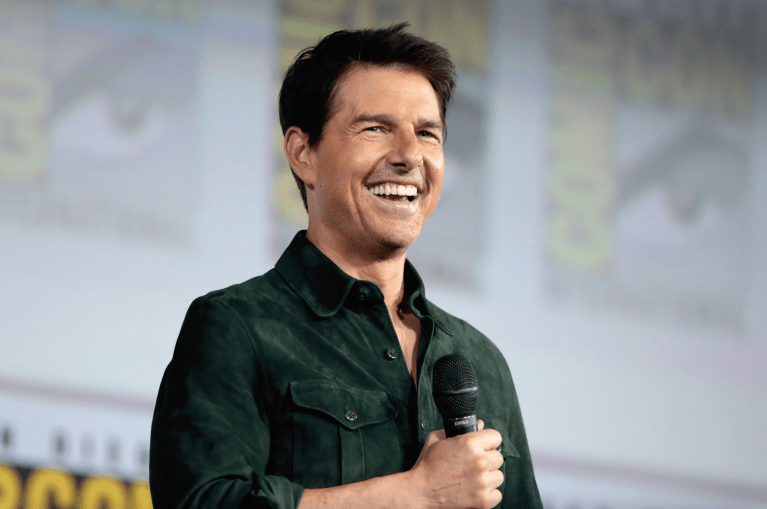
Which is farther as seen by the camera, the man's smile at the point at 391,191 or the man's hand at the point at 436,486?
the man's smile at the point at 391,191

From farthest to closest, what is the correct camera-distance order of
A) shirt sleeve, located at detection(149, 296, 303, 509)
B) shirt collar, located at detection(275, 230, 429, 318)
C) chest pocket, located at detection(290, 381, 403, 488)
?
shirt collar, located at detection(275, 230, 429, 318) < chest pocket, located at detection(290, 381, 403, 488) < shirt sleeve, located at detection(149, 296, 303, 509)

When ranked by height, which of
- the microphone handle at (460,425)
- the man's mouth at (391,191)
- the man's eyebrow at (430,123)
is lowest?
the microphone handle at (460,425)

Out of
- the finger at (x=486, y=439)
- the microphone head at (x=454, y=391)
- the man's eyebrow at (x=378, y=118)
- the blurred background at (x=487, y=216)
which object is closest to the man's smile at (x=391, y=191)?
the man's eyebrow at (x=378, y=118)

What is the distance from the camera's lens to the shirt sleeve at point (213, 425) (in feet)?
4.33

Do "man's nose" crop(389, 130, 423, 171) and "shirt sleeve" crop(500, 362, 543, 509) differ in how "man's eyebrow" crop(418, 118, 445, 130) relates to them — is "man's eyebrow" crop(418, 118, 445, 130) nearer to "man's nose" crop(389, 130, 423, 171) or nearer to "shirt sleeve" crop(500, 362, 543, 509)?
"man's nose" crop(389, 130, 423, 171)

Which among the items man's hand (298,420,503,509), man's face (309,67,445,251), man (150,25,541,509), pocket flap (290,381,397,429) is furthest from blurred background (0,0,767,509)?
man's hand (298,420,503,509)

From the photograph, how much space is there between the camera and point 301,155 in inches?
68.6

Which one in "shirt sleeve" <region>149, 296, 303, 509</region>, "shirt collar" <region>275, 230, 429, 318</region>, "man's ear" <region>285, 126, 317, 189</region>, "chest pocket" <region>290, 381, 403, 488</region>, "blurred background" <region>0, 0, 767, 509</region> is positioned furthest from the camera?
"blurred background" <region>0, 0, 767, 509</region>

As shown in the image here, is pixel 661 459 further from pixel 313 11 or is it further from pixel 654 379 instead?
pixel 313 11

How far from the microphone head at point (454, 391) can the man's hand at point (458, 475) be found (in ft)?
0.15

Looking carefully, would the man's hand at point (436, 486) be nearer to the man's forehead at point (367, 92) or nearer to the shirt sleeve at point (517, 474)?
the shirt sleeve at point (517, 474)

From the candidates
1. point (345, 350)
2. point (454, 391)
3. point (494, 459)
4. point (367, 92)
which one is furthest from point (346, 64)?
point (494, 459)

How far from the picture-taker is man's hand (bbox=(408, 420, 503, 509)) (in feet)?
4.46

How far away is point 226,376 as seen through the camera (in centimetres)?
142
